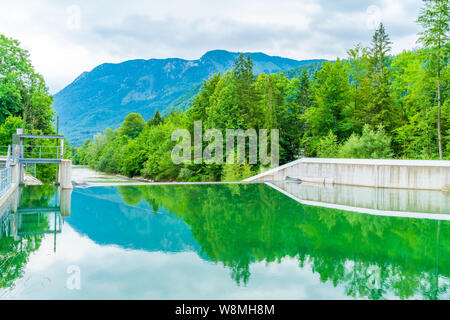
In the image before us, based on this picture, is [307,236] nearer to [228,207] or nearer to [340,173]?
[228,207]

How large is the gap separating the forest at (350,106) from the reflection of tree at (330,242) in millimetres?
13053

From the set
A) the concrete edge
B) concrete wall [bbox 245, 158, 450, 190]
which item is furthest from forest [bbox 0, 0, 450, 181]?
the concrete edge

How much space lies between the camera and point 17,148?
16734 millimetres

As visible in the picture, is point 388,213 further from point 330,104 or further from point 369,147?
point 330,104

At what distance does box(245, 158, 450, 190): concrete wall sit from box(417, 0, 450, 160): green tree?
3512 millimetres

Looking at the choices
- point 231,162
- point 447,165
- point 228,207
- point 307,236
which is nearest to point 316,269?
point 307,236

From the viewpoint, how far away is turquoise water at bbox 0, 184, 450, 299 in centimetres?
568

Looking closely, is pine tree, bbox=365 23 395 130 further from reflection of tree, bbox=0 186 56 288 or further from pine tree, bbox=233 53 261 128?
reflection of tree, bbox=0 186 56 288

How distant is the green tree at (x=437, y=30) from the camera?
20.4 meters

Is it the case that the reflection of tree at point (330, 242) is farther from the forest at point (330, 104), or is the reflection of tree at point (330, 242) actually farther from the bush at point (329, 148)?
the forest at point (330, 104)

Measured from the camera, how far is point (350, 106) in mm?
29281

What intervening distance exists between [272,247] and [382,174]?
42.6ft

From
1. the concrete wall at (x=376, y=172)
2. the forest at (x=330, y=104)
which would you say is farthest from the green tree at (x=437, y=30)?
the concrete wall at (x=376, y=172)
